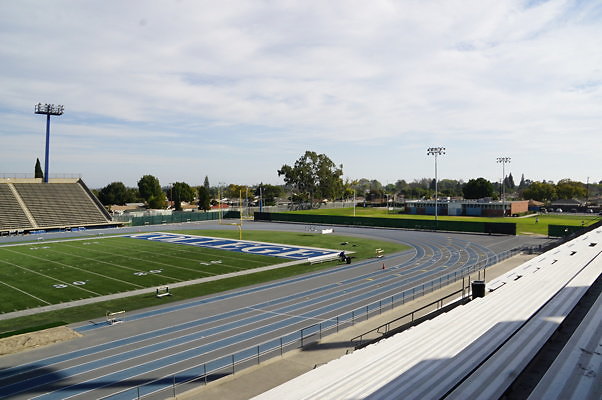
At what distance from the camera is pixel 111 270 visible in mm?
34219

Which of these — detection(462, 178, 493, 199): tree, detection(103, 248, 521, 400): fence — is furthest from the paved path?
detection(462, 178, 493, 199): tree

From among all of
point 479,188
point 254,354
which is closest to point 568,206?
point 479,188

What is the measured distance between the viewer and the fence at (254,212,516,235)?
187 ft

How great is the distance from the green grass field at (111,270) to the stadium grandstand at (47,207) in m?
17.3

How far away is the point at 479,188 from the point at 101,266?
118m

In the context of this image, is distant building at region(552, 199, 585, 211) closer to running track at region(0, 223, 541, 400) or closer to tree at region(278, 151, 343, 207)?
tree at region(278, 151, 343, 207)

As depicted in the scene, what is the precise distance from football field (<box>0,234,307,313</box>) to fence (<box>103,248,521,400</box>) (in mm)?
12798

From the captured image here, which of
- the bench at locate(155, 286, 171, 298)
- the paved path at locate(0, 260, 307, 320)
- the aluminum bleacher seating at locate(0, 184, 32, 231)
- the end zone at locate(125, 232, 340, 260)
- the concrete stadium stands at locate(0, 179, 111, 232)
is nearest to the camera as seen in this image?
the paved path at locate(0, 260, 307, 320)

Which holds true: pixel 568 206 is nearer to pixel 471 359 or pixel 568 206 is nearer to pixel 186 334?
pixel 186 334

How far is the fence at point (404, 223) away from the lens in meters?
57.0

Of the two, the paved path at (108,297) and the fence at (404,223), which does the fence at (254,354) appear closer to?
the paved path at (108,297)

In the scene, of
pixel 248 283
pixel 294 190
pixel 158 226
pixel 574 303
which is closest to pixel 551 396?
pixel 574 303

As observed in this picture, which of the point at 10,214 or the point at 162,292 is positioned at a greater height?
the point at 10,214

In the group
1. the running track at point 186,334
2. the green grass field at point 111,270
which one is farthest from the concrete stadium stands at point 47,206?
the running track at point 186,334
